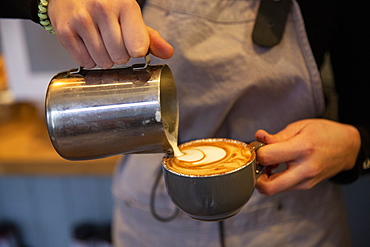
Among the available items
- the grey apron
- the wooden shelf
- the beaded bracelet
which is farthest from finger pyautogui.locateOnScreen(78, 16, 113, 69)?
the wooden shelf

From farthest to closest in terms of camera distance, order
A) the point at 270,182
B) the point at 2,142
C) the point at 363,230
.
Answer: the point at 2,142 < the point at 363,230 < the point at 270,182

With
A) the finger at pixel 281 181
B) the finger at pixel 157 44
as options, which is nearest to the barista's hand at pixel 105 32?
the finger at pixel 157 44

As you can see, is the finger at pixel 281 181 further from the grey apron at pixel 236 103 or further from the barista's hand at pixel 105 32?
the barista's hand at pixel 105 32

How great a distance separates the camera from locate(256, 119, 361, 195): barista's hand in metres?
0.69

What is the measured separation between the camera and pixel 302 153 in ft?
2.35

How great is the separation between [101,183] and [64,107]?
1256mm

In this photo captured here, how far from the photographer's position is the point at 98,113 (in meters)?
0.57

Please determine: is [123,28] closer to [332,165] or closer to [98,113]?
[98,113]

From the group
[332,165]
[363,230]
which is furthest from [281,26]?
[363,230]

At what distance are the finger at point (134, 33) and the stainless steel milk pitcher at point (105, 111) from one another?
0.05m

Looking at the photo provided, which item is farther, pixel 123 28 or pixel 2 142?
pixel 2 142

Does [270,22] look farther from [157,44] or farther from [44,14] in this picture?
[44,14]

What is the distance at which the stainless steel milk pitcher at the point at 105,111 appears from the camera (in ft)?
1.87

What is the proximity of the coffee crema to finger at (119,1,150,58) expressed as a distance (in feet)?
0.62
